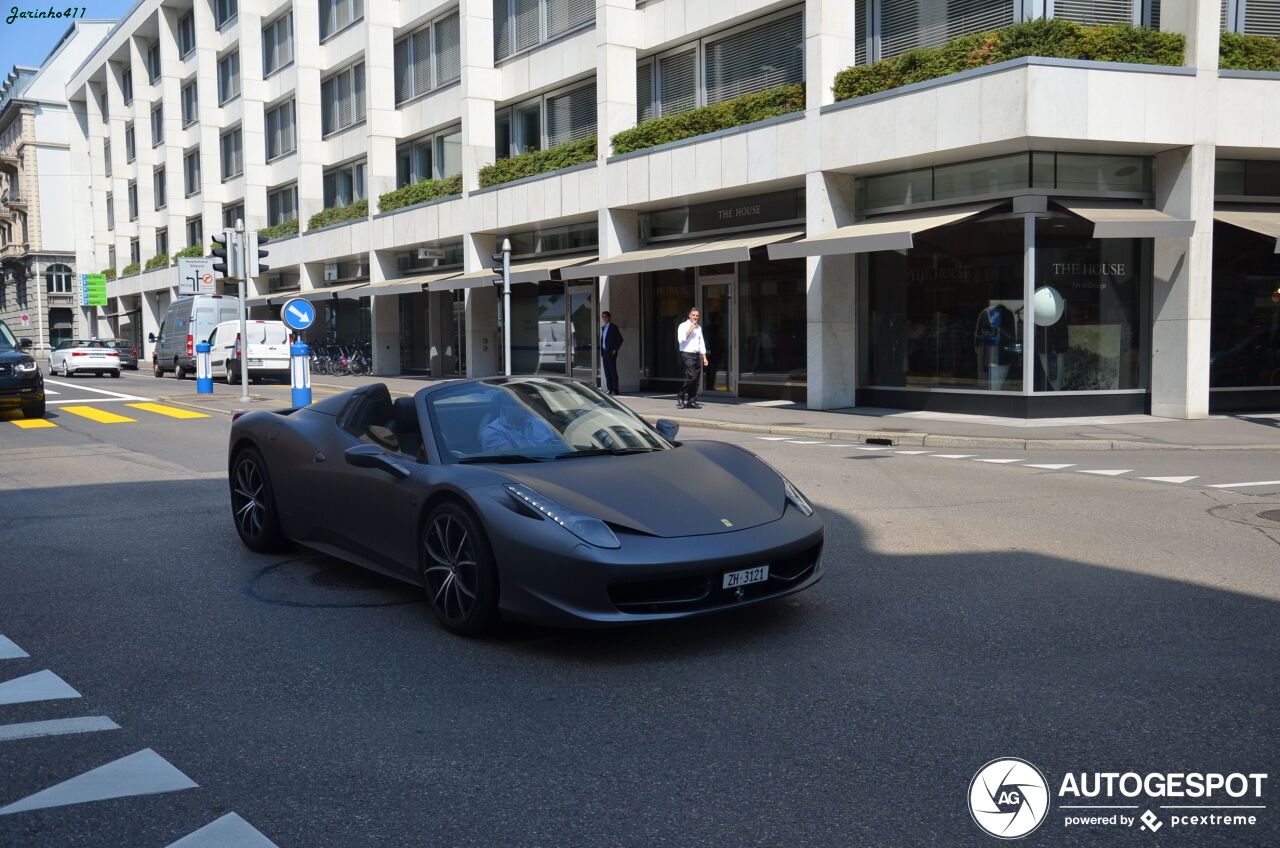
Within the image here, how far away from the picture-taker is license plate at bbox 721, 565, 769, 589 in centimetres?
515

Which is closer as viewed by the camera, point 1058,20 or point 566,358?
point 1058,20

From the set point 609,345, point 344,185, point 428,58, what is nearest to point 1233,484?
point 609,345

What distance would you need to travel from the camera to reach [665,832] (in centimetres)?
333

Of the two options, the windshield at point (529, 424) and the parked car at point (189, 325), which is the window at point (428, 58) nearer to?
the parked car at point (189, 325)

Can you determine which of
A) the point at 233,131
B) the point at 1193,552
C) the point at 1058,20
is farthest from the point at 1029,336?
the point at 233,131

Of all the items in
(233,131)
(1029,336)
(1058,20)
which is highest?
(233,131)

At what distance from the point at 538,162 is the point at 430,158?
8.11m

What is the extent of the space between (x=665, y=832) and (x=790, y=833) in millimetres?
364

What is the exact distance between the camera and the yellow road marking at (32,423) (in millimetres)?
17734

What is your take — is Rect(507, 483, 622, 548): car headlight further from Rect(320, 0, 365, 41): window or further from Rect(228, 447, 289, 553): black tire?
Rect(320, 0, 365, 41): window

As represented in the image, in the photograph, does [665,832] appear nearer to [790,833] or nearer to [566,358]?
[790,833]

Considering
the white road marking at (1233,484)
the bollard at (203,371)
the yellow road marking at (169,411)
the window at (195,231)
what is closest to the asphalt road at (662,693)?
the white road marking at (1233,484)

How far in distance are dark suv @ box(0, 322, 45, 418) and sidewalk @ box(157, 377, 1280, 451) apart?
3.18 meters

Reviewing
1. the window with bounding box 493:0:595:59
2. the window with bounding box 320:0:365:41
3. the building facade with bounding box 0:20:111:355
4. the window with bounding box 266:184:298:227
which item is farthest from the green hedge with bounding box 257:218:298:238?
the building facade with bounding box 0:20:111:355
